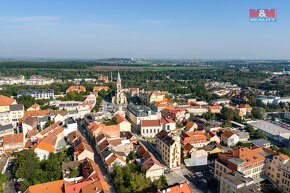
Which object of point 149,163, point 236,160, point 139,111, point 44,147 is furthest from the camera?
point 139,111

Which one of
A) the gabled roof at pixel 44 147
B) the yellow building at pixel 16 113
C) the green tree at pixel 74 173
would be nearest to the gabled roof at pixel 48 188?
the green tree at pixel 74 173

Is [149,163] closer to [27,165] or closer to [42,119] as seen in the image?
[27,165]

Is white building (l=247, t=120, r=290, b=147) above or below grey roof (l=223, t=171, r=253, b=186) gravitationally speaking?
below

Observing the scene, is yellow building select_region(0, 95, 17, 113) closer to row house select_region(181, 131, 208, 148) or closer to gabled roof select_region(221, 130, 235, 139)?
row house select_region(181, 131, 208, 148)

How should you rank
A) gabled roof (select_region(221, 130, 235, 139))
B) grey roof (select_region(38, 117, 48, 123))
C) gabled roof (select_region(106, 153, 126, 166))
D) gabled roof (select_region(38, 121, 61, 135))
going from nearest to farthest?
1. gabled roof (select_region(106, 153, 126, 166))
2. gabled roof (select_region(38, 121, 61, 135))
3. gabled roof (select_region(221, 130, 235, 139))
4. grey roof (select_region(38, 117, 48, 123))

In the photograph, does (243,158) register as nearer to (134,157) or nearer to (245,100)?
(134,157)

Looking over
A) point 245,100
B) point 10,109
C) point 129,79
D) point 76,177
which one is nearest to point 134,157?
point 76,177

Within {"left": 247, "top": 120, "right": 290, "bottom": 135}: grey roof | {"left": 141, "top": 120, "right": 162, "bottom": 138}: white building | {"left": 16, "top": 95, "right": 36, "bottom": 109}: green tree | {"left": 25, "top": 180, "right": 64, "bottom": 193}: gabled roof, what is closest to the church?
{"left": 16, "top": 95, "right": 36, "bottom": 109}: green tree

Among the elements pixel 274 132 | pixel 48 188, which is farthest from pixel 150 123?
pixel 274 132
